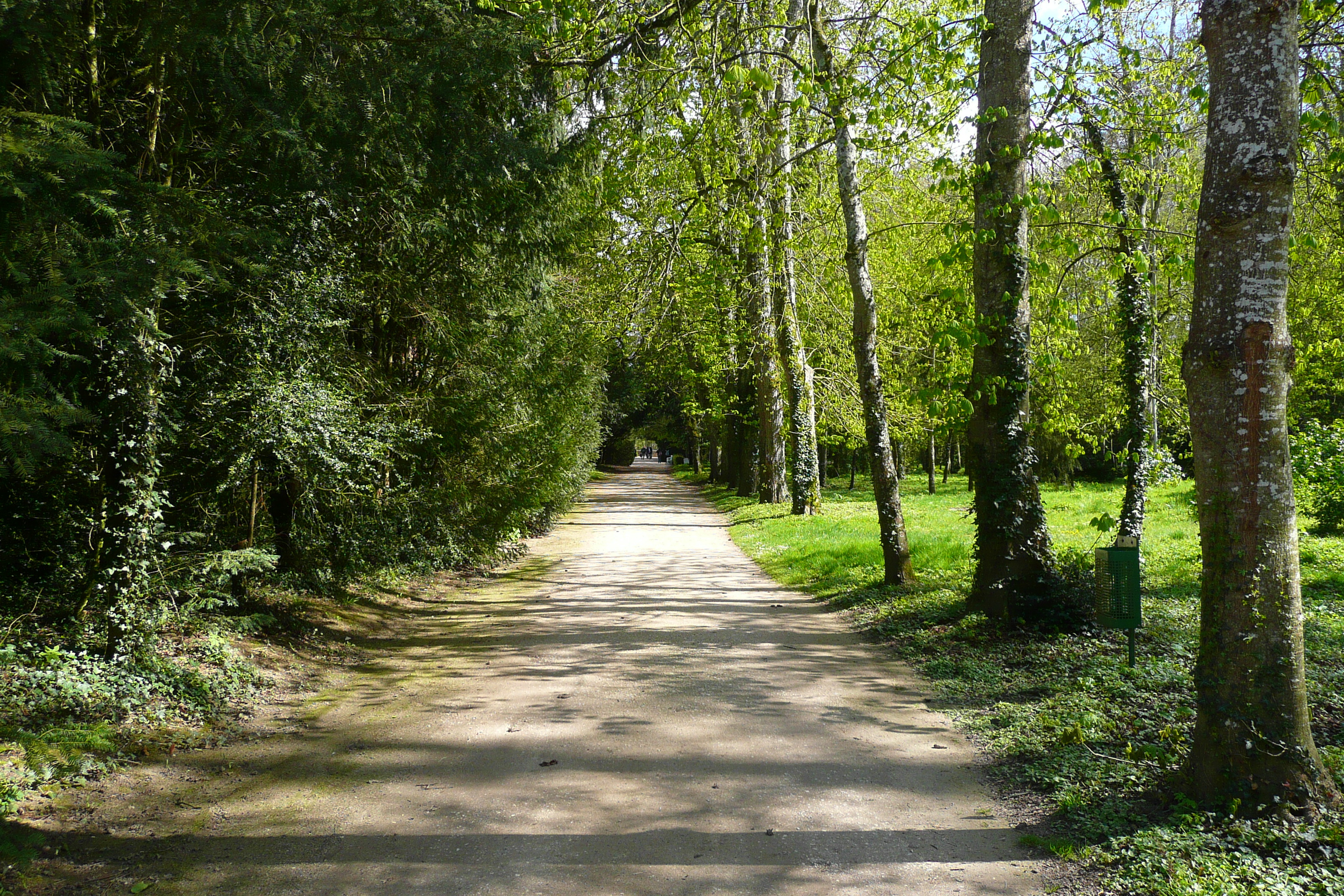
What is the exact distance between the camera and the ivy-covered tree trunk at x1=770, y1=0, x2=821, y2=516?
1254 centimetres

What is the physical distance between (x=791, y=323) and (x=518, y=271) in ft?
26.3

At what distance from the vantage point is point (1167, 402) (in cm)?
1164

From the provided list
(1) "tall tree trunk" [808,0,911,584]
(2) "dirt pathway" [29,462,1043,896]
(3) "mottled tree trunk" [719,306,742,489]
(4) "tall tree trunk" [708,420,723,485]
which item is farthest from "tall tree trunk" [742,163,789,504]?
(4) "tall tree trunk" [708,420,723,485]

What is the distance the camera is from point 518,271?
11328 millimetres

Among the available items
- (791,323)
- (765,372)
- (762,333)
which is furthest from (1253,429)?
(765,372)

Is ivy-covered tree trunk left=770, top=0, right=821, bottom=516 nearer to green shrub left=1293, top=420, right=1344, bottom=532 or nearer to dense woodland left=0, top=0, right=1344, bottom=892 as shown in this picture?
dense woodland left=0, top=0, right=1344, bottom=892

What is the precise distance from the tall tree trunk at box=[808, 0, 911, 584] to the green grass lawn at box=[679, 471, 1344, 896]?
2.00ft

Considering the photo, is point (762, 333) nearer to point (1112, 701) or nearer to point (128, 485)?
point (1112, 701)

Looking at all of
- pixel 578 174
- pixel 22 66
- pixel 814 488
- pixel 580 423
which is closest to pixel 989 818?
pixel 22 66

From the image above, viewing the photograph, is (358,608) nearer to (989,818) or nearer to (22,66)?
(22,66)

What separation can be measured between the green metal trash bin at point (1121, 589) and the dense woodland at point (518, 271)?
139 centimetres

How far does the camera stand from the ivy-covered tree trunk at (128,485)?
6.20 metres

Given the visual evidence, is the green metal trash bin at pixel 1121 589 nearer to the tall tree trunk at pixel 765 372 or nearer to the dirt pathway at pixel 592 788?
the dirt pathway at pixel 592 788

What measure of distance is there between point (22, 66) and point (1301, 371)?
25.5m
